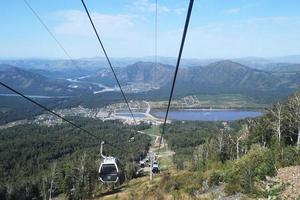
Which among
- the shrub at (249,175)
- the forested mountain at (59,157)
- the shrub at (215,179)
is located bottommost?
the forested mountain at (59,157)

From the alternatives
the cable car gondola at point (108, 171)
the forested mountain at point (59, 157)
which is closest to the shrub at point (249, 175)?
the cable car gondola at point (108, 171)

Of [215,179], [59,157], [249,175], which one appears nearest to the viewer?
[249,175]

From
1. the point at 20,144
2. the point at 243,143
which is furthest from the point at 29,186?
the point at 20,144

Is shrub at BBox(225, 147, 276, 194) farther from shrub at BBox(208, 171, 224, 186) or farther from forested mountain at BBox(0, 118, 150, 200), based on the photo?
forested mountain at BBox(0, 118, 150, 200)

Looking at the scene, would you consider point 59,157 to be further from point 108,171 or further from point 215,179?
point 108,171

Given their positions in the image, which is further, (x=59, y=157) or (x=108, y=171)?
(x=59, y=157)

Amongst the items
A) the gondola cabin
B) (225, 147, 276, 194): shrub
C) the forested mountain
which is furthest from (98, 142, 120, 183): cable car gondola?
the forested mountain

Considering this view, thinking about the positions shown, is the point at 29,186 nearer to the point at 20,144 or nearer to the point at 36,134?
the point at 20,144

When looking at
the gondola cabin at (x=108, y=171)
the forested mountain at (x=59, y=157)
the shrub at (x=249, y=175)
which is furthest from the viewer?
the forested mountain at (x=59, y=157)

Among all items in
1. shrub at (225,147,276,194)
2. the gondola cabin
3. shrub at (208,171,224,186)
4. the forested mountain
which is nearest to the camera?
shrub at (225,147,276,194)

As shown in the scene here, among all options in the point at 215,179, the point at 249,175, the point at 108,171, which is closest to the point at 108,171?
the point at 108,171

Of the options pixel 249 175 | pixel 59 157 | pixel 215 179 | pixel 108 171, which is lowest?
pixel 59 157

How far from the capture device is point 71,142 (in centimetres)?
14600

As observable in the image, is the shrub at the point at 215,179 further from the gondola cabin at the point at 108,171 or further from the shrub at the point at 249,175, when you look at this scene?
the gondola cabin at the point at 108,171
